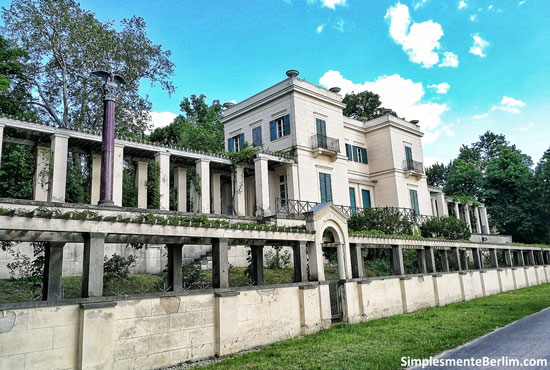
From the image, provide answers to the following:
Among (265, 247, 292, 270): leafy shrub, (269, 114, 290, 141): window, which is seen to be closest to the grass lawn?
(265, 247, 292, 270): leafy shrub

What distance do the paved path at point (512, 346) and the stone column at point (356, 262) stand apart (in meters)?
3.82

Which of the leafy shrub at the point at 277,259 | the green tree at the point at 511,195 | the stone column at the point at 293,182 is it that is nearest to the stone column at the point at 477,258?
the leafy shrub at the point at 277,259

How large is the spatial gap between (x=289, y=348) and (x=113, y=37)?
2228cm

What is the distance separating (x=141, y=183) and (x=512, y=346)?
51.3 feet

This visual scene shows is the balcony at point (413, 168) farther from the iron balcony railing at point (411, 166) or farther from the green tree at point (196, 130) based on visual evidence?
the green tree at point (196, 130)

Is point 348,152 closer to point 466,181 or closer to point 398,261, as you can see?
point 398,261

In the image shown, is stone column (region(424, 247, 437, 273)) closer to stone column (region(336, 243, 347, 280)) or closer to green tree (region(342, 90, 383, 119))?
stone column (region(336, 243, 347, 280))

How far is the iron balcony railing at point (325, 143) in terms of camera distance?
75.9ft

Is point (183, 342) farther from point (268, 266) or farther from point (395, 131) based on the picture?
point (395, 131)

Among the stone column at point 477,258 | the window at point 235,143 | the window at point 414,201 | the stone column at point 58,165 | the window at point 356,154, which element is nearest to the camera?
the stone column at point 58,165

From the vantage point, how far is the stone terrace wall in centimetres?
584

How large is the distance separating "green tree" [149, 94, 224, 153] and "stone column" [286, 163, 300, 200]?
797 cm

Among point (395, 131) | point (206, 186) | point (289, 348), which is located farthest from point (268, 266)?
point (395, 131)

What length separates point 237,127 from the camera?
85.9 ft
